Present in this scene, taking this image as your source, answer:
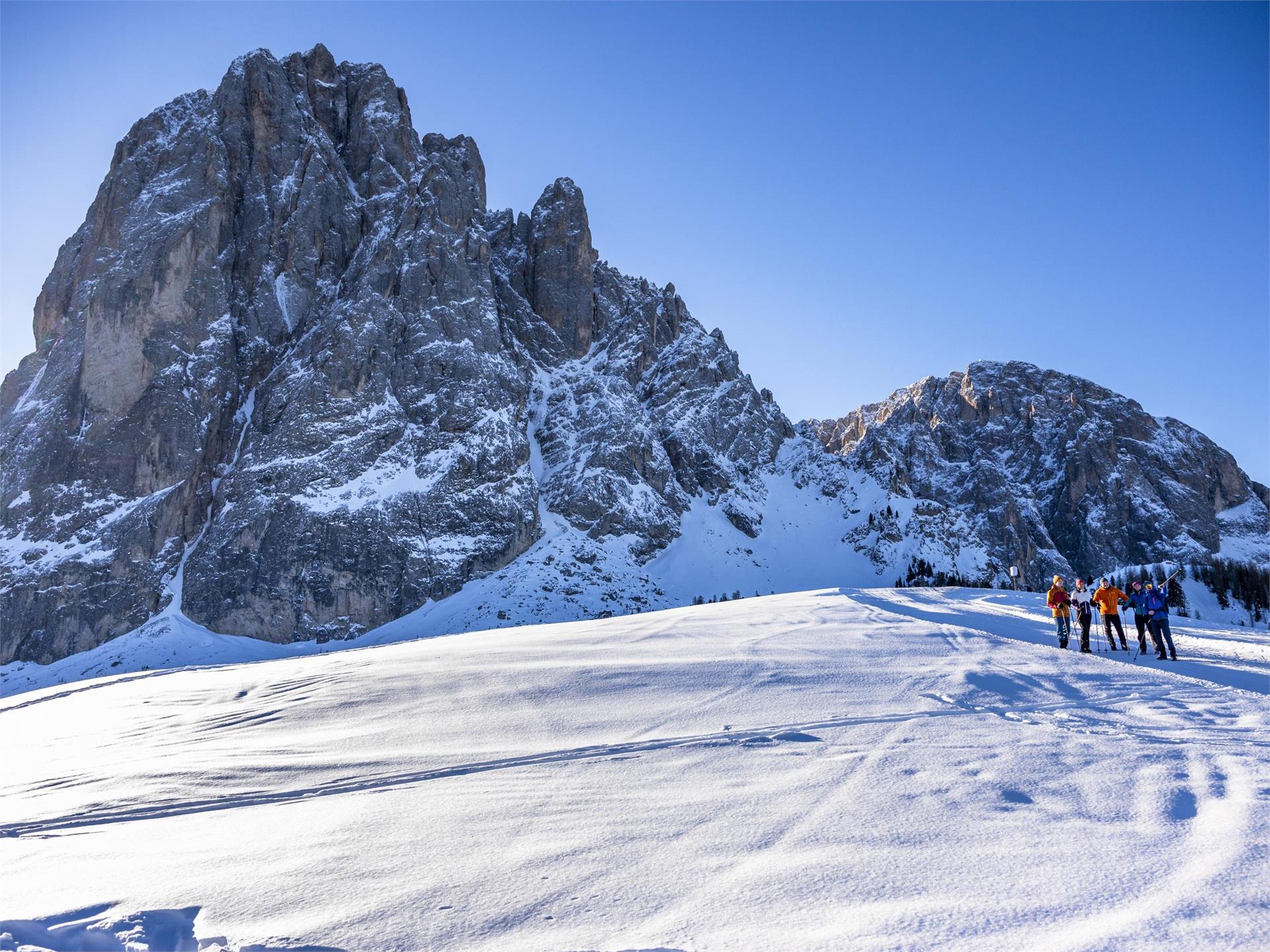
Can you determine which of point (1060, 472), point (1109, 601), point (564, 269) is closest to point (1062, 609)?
point (1109, 601)

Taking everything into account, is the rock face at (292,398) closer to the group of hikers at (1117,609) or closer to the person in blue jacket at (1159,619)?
the group of hikers at (1117,609)

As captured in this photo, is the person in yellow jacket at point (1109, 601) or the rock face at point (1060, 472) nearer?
the person in yellow jacket at point (1109, 601)

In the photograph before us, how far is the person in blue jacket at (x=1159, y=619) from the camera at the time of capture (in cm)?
1333

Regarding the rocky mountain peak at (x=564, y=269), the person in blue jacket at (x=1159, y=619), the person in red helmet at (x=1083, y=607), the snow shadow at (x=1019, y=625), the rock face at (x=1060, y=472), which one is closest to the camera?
the snow shadow at (x=1019, y=625)

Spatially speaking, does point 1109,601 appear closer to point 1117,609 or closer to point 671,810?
point 1117,609

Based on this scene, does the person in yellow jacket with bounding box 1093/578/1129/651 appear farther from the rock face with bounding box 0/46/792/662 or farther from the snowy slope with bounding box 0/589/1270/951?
the rock face with bounding box 0/46/792/662

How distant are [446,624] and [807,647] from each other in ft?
164

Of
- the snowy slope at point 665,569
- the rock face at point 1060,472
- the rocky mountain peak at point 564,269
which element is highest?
the rocky mountain peak at point 564,269

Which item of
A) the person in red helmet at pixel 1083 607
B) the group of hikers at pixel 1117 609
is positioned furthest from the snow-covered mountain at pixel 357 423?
the person in red helmet at pixel 1083 607

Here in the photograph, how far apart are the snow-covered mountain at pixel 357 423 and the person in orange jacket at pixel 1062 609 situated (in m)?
48.9

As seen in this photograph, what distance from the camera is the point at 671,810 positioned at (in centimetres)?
566

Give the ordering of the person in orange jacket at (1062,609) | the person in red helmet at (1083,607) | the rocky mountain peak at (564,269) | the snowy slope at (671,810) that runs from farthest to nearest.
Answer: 1. the rocky mountain peak at (564,269)
2. the person in orange jacket at (1062,609)
3. the person in red helmet at (1083,607)
4. the snowy slope at (671,810)

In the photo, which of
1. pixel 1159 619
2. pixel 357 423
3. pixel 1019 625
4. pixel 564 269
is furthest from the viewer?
pixel 564 269

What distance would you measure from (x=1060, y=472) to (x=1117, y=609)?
13072cm
